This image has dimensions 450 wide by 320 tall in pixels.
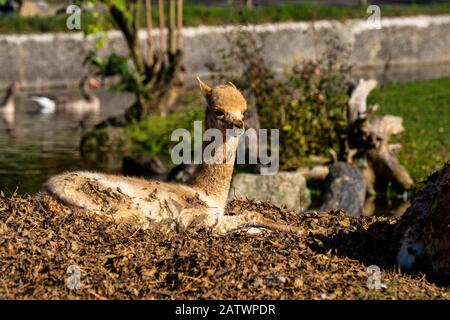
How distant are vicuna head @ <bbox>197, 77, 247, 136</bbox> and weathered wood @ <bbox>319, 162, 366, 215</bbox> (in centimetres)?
662

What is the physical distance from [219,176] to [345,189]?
7083 millimetres

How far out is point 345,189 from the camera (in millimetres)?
17156

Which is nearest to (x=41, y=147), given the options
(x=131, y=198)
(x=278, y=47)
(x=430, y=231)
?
(x=131, y=198)

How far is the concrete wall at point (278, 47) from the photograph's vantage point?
33594mm

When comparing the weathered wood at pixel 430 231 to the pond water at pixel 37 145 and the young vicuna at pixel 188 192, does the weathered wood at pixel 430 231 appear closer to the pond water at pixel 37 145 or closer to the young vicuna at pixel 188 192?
the young vicuna at pixel 188 192

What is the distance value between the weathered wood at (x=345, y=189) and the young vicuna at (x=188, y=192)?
644 centimetres

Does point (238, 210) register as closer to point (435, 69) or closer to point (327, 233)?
point (327, 233)

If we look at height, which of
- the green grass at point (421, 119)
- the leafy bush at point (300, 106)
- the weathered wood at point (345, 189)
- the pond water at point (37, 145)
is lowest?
the pond water at point (37, 145)

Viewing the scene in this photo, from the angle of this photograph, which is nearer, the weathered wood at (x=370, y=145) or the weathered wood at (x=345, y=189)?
the weathered wood at (x=345, y=189)

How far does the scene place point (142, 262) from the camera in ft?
27.6

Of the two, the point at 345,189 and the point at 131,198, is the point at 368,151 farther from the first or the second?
the point at 131,198

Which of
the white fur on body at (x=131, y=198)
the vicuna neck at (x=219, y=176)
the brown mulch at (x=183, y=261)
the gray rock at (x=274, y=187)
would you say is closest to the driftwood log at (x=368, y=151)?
the gray rock at (x=274, y=187)
